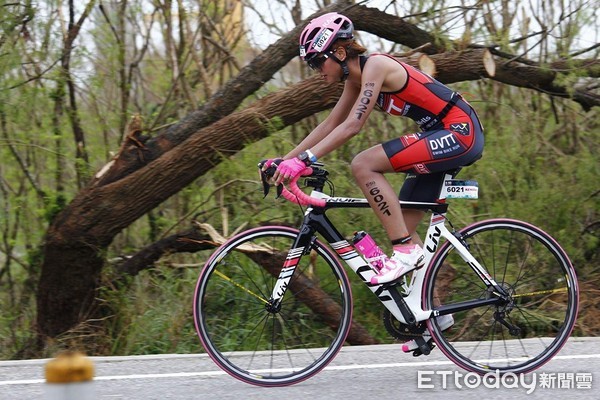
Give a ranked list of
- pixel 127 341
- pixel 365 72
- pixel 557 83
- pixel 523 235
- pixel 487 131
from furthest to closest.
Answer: pixel 487 131
pixel 557 83
pixel 127 341
pixel 523 235
pixel 365 72

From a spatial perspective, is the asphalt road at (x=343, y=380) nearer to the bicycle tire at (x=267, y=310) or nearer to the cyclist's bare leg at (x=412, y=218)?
the bicycle tire at (x=267, y=310)

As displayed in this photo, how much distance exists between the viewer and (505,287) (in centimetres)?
512

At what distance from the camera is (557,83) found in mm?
8070

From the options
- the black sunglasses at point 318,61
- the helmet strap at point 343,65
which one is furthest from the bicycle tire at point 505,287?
the black sunglasses at point 318,61

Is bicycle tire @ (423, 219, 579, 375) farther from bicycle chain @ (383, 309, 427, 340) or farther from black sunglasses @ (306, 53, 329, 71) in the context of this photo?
black sunglasses @ (306, 53, 329, 71)

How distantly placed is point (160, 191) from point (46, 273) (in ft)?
4.32

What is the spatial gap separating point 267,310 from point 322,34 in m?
1.69

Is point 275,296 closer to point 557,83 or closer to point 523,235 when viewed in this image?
point 523,235

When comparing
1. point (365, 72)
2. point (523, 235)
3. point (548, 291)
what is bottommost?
point (548, 291)

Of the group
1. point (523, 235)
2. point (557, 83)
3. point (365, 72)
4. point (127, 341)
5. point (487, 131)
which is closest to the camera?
point (365, 72)

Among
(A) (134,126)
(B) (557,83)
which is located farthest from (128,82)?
(B) (557,83)

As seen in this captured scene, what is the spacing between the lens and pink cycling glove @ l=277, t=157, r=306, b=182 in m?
4.68

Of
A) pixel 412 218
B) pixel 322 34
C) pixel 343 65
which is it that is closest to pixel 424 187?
pixel 412 218

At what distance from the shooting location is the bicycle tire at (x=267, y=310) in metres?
5.01
